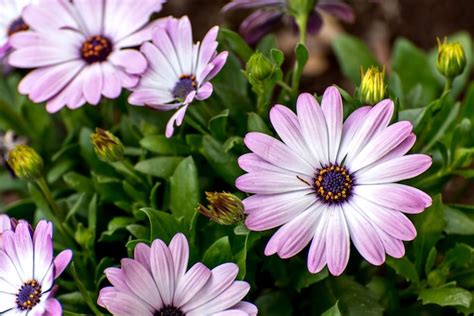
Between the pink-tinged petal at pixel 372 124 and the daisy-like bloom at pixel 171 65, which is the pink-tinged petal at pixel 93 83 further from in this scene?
the pink-tinged petal at pixel 372 124

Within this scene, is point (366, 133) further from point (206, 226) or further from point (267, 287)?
point (267, 287)

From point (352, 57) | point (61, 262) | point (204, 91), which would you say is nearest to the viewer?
point (61, 262)

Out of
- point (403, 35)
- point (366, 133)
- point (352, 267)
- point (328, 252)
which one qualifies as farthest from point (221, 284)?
point (403, 35)

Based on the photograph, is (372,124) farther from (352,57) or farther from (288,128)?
(352,57)

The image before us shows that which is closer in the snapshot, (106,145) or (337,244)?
(337,244)

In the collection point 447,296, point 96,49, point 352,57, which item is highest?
point 352,57

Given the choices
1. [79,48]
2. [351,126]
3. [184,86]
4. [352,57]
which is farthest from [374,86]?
[352,57]

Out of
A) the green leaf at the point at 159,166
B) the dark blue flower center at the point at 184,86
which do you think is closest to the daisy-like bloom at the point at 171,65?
the dark blue flower center at the point at 184,86
